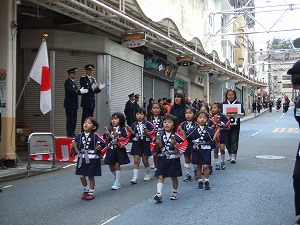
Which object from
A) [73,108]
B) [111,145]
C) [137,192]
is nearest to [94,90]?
[73,108]

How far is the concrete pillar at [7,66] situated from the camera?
31.3ft

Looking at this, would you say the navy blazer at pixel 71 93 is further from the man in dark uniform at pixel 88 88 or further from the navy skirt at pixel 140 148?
the navy skirt at pixel 140 148

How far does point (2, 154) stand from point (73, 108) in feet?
9.86

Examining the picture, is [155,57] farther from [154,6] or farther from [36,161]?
[36,161]

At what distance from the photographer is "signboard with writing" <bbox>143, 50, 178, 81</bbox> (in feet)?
66.5

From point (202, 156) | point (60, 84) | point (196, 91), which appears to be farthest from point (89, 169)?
point (196, 91)

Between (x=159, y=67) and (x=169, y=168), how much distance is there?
1600cm

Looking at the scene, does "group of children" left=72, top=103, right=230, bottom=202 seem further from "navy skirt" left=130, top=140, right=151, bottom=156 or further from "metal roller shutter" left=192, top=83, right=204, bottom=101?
"metal roller shutter" left=192, top=83, right=204, bottom=101

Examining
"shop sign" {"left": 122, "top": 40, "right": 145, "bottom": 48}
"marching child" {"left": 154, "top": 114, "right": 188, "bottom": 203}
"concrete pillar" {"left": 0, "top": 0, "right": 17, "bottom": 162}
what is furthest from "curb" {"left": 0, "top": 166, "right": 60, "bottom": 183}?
"shop sign" {"left": 122, "top": 40, "right": 145, "bottom": 48}

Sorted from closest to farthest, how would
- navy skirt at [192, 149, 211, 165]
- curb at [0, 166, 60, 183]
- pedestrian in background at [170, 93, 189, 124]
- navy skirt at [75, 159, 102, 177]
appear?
navy skirt at [75, 159, 102, 177] → navy skirt at [192, 149, 211, 165] → curb at [0, 166, 60, 183] → pedestrian in background at [170, 93, 189, 124]

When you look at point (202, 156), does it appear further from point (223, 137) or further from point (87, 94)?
point (87, 94)

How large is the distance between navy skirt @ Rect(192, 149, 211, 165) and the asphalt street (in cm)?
51

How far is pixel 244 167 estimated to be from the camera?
9.81 metres

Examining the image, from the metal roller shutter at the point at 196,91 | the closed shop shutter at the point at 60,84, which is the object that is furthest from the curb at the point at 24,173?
the metal roller shutter at the point at 196,91
